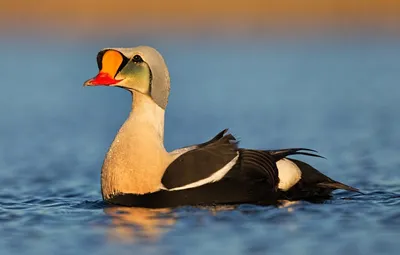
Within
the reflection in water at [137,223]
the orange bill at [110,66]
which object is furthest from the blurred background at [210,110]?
the orange bill at [110,66]

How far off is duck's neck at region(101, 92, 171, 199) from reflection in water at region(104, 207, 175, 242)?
176mm

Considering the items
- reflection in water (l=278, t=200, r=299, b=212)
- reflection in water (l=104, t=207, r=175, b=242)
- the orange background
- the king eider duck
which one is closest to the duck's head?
the king eider duck

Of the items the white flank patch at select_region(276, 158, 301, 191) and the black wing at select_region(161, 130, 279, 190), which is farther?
the white flank patch at select_region(276, 158, 301, 191)

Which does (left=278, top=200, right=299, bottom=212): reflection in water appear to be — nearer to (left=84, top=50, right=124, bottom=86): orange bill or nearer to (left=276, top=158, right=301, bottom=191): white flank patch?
(left=276, top=158, right=301, bottom=191): white flank patch

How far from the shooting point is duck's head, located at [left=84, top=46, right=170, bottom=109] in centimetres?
851

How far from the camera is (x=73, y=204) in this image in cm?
893

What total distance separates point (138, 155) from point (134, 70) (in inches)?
27.7

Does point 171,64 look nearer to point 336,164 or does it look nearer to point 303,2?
point 303,2

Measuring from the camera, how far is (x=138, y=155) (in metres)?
8.25

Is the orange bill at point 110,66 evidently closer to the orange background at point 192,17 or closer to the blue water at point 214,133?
the blue water at point 214,133

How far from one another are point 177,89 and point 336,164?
849 cm

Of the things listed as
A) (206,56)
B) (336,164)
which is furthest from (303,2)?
(336,164)

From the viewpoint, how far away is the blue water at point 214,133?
7324mm

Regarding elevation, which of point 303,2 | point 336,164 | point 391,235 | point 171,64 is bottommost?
point 391,235
